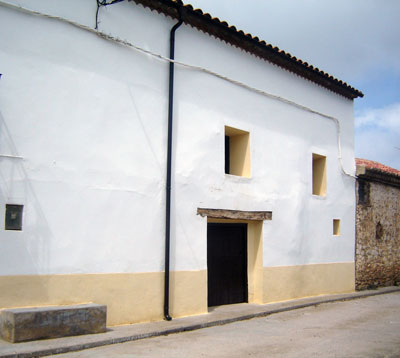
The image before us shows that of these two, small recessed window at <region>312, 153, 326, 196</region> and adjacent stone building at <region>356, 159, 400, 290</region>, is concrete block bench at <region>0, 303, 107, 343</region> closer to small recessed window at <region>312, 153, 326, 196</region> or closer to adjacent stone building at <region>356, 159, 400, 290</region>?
small recessed window at <region>312, 153, 326, 196</region>

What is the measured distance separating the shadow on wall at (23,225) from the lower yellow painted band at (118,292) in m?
0.17

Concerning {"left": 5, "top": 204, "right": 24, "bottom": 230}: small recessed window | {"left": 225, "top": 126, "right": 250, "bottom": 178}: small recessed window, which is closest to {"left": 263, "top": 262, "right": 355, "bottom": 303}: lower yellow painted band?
{"left": 225, "top": 126, "right": 250, "bottom": 178}: small recessed window

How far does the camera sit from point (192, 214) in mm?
9328

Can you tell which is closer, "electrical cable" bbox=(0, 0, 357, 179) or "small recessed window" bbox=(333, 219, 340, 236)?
"electrical cable" bbox=(0, 0, 357, 179)

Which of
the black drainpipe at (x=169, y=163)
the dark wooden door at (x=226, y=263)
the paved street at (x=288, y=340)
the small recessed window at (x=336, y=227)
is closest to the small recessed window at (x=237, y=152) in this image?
the dark wooden door at (x=226, y=263)

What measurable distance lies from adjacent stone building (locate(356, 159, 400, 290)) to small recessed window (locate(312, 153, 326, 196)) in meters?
1.65

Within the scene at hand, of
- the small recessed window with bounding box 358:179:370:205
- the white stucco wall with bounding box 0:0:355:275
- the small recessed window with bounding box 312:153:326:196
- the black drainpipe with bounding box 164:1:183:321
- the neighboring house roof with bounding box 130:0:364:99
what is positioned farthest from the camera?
the small recessed window with bounding box 358:179:370:205

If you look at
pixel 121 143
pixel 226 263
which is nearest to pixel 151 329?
pixel 121 143

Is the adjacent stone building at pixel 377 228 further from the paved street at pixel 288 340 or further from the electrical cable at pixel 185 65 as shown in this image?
the paved street at pixel 288 340

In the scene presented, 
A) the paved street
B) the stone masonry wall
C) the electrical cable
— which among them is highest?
the electrical cable

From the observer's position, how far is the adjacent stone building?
1413 cm

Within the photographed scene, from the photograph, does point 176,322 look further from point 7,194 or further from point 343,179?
point 343,179

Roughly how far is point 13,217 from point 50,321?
1.59m

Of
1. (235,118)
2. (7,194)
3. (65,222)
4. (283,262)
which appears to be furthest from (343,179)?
(7,194)
